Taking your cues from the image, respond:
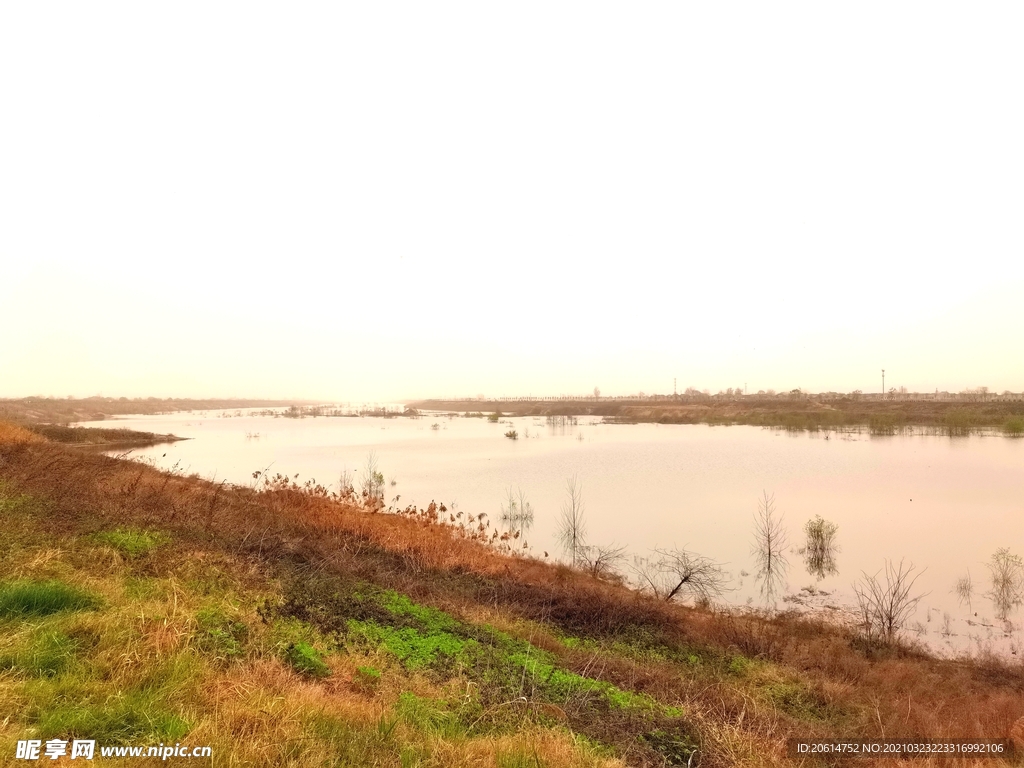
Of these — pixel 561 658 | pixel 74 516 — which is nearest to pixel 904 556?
pixel 561 658

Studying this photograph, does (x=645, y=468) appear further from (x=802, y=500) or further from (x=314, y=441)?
(x=314, y=441)

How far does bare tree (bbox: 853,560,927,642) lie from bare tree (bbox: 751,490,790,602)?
188 centimetres

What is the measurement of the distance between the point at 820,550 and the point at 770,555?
70.3 inches

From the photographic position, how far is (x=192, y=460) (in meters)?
32.9

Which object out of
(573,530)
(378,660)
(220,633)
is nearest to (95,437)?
(573,530)

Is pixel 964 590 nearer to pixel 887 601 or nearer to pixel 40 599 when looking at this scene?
pixel 887 601

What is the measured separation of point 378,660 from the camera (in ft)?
19.4

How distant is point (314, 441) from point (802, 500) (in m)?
41.6

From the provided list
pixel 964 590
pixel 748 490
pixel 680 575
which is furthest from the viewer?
pixel 748 490

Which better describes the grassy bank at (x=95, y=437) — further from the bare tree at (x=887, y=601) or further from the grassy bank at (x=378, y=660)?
the bare tree at (x=887, y=601)

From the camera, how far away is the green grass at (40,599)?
4828 millimetres

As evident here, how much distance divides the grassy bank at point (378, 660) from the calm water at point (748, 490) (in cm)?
453

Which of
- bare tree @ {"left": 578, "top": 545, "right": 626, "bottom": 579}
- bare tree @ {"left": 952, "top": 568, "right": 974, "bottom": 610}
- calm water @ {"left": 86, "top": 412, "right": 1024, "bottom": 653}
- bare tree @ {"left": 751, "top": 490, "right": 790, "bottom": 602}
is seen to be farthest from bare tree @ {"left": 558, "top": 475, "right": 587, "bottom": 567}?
bare tree @ {"left": 952, "top": 568, "right": 974, "bottom": 610}

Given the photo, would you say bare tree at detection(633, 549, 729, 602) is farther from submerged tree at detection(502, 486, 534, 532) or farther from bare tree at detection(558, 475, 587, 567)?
submerged tree at detection(502, 486, 534, 532)
